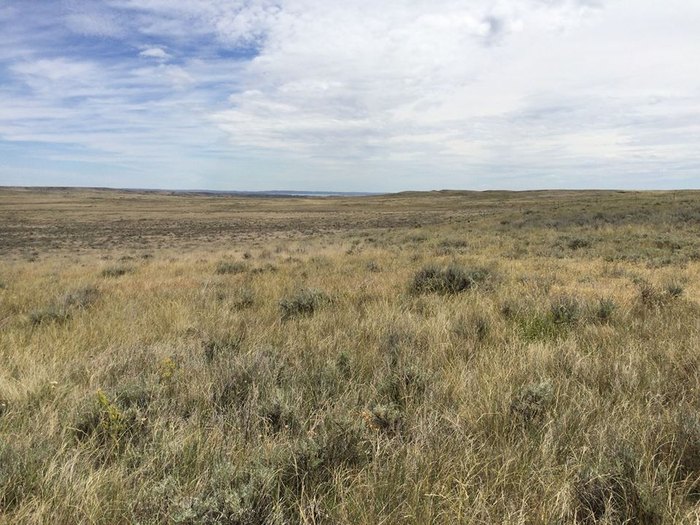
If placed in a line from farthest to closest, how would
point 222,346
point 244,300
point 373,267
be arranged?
point 373,267
point 244,300
point 222,346

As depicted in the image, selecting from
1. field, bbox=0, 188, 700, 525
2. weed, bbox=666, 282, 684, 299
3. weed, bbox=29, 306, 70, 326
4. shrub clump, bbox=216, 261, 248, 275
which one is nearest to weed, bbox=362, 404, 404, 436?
field, bbox=0, 188, 700, 525

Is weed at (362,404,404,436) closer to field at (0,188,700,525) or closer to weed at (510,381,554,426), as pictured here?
field at (0,188,700,525)

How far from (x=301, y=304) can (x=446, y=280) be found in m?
2.80

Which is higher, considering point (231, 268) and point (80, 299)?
point (80, 299)

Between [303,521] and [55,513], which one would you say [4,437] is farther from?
[303,521]

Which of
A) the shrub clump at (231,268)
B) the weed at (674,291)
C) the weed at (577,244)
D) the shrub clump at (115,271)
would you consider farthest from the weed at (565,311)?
the shrub clump at (115,271)

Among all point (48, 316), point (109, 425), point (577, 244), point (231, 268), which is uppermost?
point (577, 244)

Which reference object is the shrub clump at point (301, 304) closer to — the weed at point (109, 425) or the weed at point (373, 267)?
the weed at point (109, 425)

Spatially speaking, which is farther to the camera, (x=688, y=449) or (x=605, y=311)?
(x=605, y=311)

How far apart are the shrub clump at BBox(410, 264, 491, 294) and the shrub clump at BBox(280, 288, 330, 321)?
1945mm

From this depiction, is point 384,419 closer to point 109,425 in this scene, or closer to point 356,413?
point 356,413

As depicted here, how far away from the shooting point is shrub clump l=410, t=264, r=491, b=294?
7.54m

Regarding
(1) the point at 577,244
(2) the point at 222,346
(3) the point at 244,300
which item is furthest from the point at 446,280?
(1) the point at 577,244

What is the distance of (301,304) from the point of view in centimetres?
634
